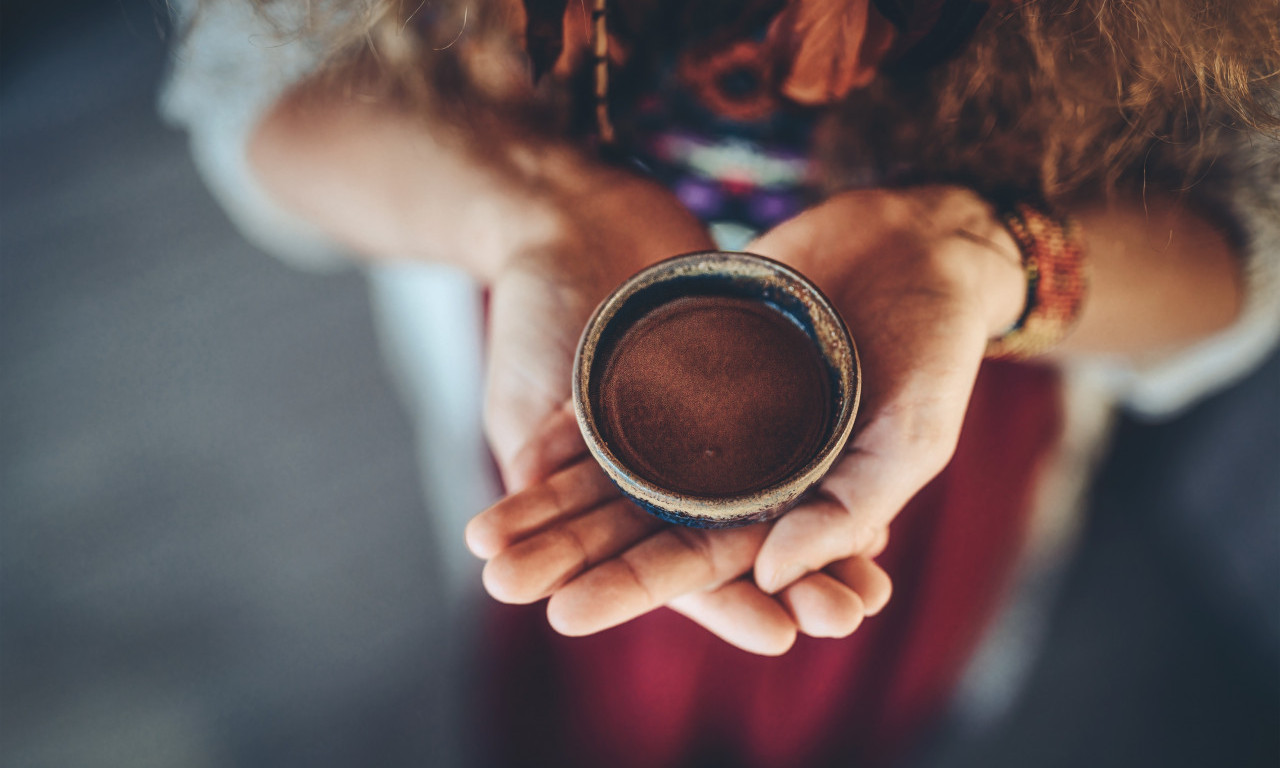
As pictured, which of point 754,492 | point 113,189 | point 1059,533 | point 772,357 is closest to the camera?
point 754,492

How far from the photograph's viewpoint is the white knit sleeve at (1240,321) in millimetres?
1128

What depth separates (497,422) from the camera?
96cm

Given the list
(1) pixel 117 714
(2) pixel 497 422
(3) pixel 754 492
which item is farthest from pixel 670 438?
(1) pixel 117 714

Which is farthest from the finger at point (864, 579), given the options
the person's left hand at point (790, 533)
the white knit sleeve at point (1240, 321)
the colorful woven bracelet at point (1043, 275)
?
the white knit sleeve at point (1240, 321)

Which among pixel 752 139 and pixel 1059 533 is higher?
pixel 752 139

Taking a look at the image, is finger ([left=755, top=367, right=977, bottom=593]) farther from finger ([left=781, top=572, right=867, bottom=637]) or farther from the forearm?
the forearm

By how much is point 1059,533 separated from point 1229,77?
81cm

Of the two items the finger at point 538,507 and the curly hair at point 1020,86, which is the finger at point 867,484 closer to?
the finger at point 538,507

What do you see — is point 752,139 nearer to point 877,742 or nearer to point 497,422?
point 497,422

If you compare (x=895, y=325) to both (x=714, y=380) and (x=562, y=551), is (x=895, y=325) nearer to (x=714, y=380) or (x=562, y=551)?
(x=714, y=380)

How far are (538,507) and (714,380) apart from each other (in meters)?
0.24

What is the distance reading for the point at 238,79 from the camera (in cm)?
132

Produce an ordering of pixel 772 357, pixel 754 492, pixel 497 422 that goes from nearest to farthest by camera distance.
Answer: pixel 754 492 → pixel 772 357 → pixel 497 422

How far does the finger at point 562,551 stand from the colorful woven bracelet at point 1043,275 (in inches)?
23.4
